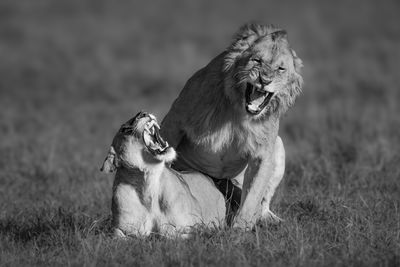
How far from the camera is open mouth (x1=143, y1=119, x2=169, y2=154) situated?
5192mm

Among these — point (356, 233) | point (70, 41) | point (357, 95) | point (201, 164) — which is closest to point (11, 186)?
point (201, 164)

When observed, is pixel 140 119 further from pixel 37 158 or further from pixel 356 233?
pixel 37 158

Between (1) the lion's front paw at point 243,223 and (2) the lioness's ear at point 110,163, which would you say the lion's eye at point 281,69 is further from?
(2) the lioness's ear at point 110,163

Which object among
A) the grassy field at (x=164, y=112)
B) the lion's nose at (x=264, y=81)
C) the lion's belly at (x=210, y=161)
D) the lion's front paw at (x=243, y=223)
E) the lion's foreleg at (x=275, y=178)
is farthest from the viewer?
the lion's foreleg at (x=275, y=178)

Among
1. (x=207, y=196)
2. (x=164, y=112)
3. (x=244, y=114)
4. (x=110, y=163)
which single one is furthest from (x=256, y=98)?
(x=164, y=112)

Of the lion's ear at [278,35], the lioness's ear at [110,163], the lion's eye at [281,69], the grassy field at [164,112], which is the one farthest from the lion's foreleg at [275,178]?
the lioness's ear at [110,163]

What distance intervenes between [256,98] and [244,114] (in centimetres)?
15

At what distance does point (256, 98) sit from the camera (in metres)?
5.61

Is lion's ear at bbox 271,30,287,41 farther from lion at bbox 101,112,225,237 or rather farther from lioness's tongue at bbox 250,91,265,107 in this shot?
lion at bbox 101,112,225,237

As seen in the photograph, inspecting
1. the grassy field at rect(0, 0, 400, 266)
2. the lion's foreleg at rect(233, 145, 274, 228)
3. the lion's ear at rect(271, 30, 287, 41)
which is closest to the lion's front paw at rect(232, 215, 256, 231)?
the lion's foreleg at rect(233, 145, 274, 228)

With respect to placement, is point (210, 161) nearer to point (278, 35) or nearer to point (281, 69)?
point (281, 69)

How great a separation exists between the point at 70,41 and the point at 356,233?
14.1m

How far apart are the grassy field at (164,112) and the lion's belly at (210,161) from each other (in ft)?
1.59

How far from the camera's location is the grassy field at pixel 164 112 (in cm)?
504
